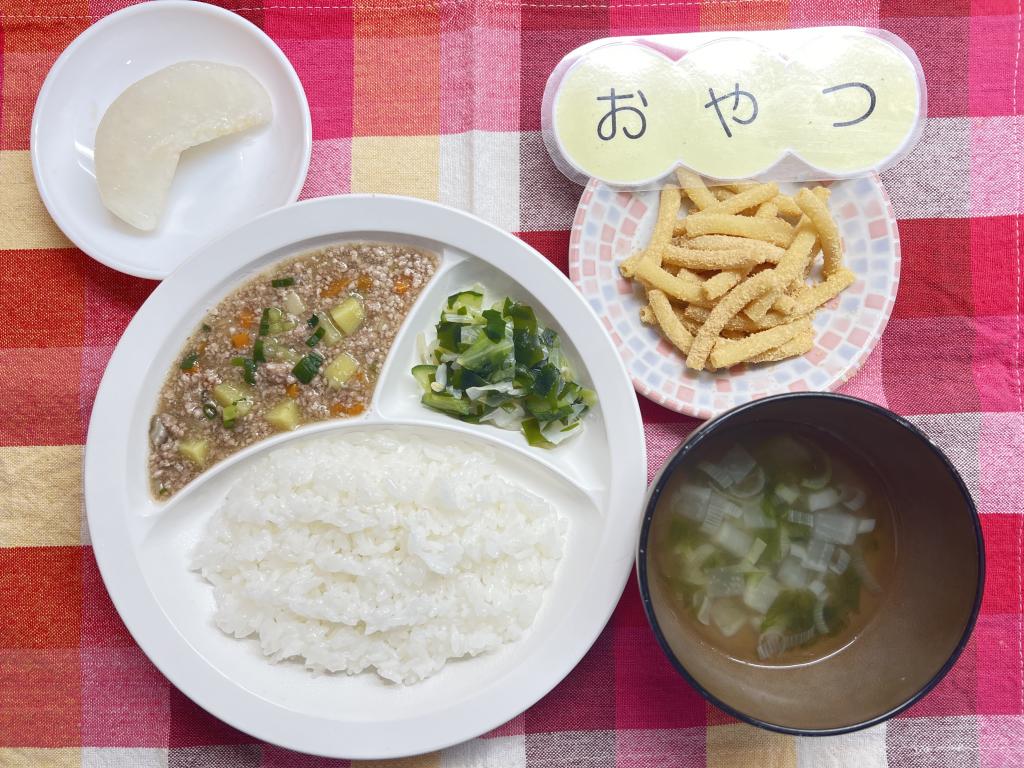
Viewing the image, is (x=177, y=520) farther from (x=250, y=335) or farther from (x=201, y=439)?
(x=250, y=335)

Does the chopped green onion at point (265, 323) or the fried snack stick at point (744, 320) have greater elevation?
the fried snack stick at point (744, 320)

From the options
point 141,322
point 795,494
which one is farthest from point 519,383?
point 141,322

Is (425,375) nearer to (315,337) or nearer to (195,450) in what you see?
(315,337)

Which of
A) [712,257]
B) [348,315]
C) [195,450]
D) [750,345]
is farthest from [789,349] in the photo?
[195,450]

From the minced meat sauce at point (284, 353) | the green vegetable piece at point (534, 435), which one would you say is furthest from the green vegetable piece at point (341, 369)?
the green vegetable piece at point (534, 435)

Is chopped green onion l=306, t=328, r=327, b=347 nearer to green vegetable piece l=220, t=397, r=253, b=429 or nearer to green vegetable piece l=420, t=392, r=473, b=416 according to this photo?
green vegetable piece l=220, t=397, r=253, b=429

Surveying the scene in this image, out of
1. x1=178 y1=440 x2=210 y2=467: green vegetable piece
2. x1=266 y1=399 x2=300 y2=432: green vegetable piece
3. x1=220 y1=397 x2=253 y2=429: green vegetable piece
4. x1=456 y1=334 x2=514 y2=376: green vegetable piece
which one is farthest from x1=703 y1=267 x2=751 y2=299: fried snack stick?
x1=178 y1=440 x2=210 y2=467: green vegetable piece

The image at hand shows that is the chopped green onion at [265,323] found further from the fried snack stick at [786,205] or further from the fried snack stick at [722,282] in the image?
the fried snack stick at [786,205]
